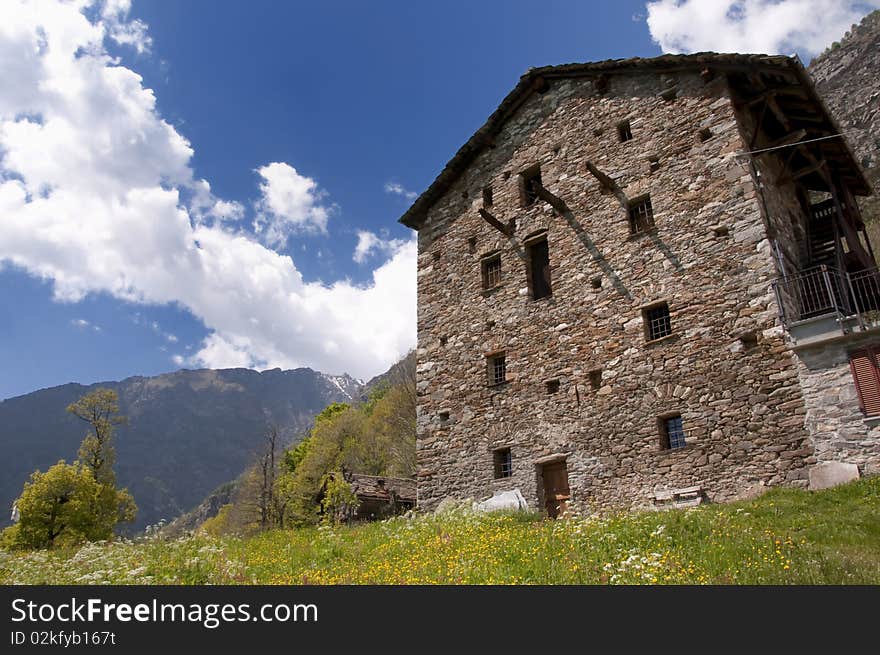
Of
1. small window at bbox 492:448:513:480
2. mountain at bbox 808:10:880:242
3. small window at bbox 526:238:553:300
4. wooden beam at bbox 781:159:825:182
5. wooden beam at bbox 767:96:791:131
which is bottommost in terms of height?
small window at bbox 492:448:513:480

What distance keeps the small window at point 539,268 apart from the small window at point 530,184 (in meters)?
1.73

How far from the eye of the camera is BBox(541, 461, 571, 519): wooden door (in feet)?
49.0

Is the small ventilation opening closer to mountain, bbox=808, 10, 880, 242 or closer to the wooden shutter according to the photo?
the wooden shutter

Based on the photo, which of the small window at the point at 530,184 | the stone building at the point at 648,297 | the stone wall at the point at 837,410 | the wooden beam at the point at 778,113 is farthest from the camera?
the small window at the point at 530,184

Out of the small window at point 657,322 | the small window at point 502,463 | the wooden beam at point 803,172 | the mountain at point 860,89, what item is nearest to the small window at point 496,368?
the small window at point 502,463

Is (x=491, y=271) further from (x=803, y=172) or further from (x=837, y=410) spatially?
(x=837, y=410)

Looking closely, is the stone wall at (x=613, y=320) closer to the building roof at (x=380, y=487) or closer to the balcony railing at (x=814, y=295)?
the balcony railing at (x=814, y=295)

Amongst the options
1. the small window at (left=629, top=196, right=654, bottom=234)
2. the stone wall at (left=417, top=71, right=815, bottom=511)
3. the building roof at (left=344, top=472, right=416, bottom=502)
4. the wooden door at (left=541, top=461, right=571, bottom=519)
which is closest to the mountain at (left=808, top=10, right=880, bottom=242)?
the stone wall at (left=417, top=71, right=815, bottom=511)

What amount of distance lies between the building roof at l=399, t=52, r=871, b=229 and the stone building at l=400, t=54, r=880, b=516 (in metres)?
0.06

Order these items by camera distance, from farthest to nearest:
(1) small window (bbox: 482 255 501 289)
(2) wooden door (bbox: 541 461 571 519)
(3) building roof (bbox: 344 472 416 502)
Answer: (3) building roof (bbox: 344 472 416 502) → (1) small window (bbox: 482 255 501 289) → (2) wooden door (bbox: 541 461 571 519)

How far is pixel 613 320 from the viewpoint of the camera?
1502 cm

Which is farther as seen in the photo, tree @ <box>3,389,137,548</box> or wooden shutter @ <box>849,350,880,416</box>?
tree @ <box>3,389,137,548</box>

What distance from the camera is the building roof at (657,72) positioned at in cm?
1424

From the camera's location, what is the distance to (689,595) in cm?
439
